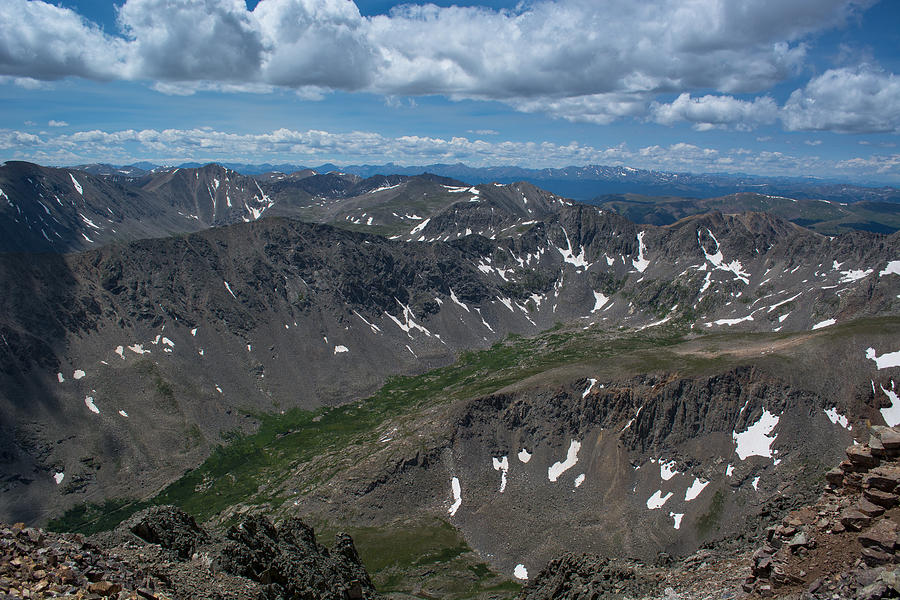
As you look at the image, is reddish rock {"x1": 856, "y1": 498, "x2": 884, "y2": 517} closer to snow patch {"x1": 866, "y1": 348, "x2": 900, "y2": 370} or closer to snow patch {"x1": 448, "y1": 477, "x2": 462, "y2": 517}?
snow patch {"x1": 448, "y1": 477, "x2": 462, "y2": 517}

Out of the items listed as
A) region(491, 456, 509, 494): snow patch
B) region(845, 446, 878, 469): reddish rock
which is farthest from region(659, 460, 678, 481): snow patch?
region(845, 446, 878, 469): reddish rock

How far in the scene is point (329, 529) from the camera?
4525 inches

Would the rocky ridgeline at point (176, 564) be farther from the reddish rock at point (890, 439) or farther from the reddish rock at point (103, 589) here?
the reddish rock at point (890, 439)

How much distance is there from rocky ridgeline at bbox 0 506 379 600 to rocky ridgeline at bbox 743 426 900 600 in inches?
1193

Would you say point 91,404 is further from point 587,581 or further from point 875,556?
point 875,556

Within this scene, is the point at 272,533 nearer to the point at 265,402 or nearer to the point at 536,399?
the point at 536,399

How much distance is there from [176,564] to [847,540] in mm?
41376

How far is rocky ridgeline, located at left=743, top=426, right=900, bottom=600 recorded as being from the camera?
68.8 feet

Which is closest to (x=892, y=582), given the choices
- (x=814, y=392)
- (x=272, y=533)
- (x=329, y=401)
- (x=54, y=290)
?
(x=272, y=533)

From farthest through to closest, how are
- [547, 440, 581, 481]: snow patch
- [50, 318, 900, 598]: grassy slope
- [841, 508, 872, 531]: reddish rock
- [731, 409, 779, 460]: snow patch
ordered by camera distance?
[547, 440, 581, 481]: snow patch → [731, 409, 779, 460]: snow patch → [50, 318, 900, 598]: grassy slope → [841, 508, 872, 531]: reddish rock

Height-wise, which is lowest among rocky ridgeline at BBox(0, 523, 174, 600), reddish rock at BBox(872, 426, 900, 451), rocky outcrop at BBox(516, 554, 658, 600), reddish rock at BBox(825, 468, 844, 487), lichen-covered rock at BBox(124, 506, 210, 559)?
rocky outcrop at BBox(516, 554, 658, 600)

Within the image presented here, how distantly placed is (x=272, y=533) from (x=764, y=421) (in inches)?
4388

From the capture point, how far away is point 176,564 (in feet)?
122

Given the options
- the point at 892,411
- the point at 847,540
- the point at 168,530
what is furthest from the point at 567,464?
the point at 847,540
